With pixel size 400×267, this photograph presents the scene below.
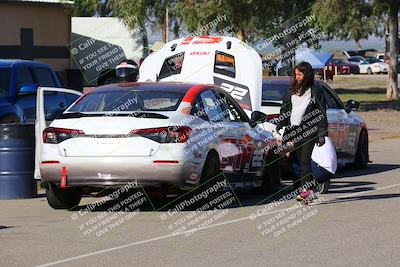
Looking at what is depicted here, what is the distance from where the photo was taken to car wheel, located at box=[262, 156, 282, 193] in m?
13.8

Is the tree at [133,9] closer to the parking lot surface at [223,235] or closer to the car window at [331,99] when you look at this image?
the car window at [331,99]

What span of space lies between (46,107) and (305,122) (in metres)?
7.11

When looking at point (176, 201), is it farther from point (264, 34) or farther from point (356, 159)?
point (264, 34)

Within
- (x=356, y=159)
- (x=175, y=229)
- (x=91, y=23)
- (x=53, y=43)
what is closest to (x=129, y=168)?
(x=175, y=229)

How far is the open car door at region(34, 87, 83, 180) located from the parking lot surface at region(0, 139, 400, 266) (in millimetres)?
768

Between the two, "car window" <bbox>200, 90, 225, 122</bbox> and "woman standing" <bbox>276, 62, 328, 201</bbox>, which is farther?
"car window" <bbox>200, 90, 225, 122</bbox>

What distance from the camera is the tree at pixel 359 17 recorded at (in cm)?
3491

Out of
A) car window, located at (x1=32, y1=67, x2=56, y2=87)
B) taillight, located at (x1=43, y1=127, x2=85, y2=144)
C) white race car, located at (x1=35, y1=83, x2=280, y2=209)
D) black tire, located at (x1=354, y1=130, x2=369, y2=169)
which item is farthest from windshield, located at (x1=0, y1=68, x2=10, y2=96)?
black tire, located at (x1=354, y1=130, x2=369, y2=169)

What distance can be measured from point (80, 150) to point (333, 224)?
3025 mm

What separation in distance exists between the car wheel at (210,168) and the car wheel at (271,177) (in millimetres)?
1719

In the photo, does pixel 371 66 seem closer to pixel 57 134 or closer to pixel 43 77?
pixel 43 77

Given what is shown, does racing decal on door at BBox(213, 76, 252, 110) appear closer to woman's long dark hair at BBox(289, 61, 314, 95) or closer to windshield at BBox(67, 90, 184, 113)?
woman's long dark hair at BBox(289, 61, 314, 95)

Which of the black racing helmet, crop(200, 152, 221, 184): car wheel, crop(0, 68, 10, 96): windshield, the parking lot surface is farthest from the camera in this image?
the black racing helmet

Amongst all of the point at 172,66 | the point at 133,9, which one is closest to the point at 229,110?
the point at 172,66
